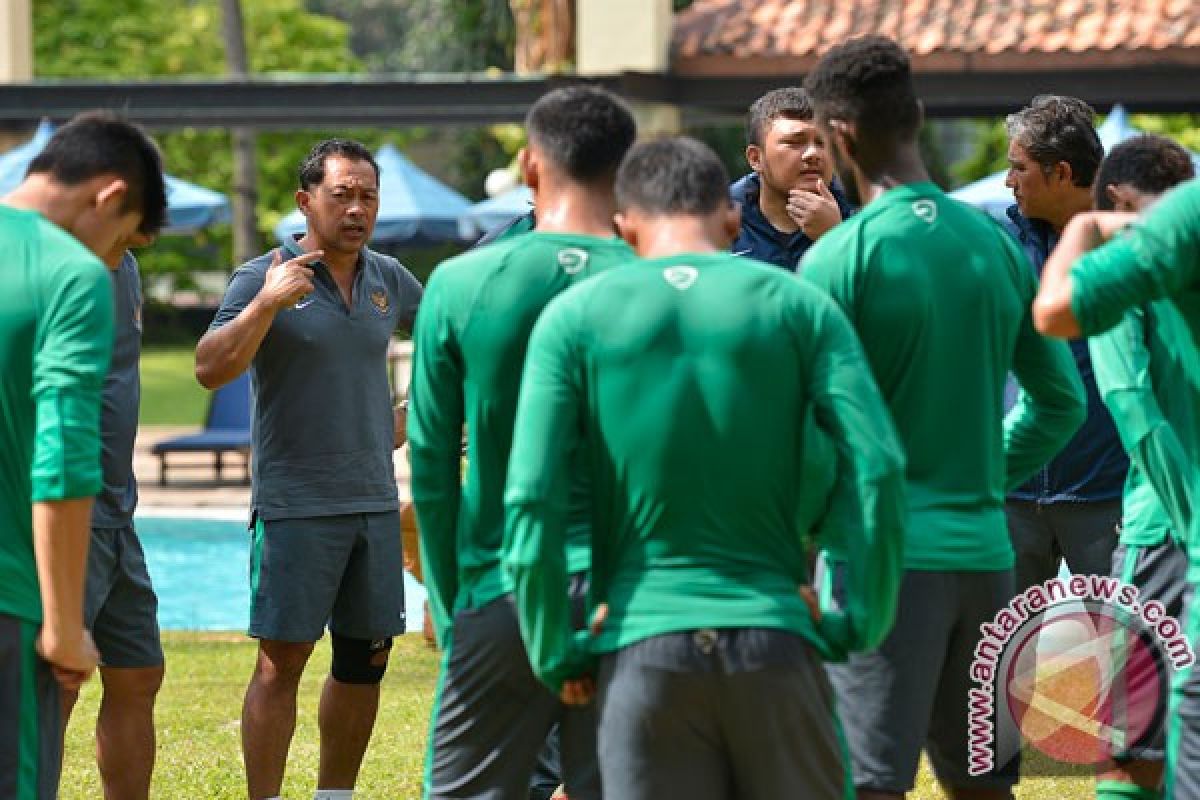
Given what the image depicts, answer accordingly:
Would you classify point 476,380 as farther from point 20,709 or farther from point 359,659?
point 359,659

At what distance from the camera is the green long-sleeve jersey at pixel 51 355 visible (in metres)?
4.38

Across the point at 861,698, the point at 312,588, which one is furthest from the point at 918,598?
the point at 312,588

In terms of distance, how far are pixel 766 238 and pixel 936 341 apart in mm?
2301

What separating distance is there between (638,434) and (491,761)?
3.19 feet

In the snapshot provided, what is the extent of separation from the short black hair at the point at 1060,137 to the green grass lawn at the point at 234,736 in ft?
7.80

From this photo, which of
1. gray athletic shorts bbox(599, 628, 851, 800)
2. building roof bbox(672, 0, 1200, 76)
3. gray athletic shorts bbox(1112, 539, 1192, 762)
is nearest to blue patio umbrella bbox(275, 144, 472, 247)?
building roof bbox(672, 0, 1200, 76)

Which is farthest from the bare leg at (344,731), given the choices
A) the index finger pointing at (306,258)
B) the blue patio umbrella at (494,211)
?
the blue patio umbrella at (494,211)

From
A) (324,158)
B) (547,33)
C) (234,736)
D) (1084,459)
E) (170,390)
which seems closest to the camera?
(1084,459)

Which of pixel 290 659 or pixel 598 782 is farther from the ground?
pixel 598 782

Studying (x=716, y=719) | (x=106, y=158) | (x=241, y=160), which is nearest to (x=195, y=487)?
(x=106, y=158)

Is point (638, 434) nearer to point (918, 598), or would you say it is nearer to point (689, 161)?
point (689, 161)

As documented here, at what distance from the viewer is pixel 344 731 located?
23.0 ft

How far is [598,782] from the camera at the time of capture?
4.64m

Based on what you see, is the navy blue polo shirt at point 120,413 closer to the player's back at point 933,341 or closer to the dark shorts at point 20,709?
the dark shorts at point 20,709
